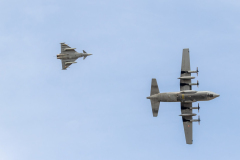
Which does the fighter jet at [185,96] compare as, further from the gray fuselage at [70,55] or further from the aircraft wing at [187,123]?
the gray fuselage at [70,55]

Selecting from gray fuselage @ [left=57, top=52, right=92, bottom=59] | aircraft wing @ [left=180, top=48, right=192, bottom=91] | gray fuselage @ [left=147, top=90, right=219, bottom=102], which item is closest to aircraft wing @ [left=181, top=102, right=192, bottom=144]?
gray fuselage @ [left=147, top=90, right=219, bottom=102]

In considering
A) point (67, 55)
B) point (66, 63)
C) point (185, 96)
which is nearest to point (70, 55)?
point (67, 55)

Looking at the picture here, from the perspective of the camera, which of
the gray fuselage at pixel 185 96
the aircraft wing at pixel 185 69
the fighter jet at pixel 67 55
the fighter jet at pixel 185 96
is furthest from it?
the fighter jet at pixel 67 55

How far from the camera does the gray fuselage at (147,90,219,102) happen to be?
108 metres

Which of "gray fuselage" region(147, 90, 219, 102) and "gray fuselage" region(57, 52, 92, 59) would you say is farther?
"gray fuselage" region(57, 52, 92, 59)

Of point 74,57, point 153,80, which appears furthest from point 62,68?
point 153,80

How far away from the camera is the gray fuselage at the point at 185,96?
108 meters

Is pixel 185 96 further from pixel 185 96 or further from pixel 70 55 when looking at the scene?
pixel 70 55

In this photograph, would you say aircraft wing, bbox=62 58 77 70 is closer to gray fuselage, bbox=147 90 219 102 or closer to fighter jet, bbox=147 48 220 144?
fighter jet, bbox=147 48 220 144

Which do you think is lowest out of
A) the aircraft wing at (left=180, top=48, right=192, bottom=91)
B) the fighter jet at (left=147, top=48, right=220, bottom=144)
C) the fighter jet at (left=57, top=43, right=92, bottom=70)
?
the fighter jet at (left=147, top=48, right=220, bottom=144)

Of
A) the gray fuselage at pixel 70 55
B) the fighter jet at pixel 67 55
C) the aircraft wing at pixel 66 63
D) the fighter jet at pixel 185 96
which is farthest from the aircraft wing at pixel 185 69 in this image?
the aircraft wing at pixel 66 63

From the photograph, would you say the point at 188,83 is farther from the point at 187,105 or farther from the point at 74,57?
the point at 74,57

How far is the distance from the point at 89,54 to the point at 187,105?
1452 inches

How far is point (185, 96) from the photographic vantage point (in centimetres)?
10881
